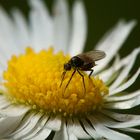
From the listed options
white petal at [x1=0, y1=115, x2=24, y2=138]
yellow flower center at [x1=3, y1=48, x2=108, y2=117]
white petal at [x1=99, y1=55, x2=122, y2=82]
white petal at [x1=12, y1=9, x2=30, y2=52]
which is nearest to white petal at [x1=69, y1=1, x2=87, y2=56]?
white petal at [x1=12, y1=9, x2=30, y2=52]

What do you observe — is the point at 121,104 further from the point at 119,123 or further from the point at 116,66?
the point at 116,66

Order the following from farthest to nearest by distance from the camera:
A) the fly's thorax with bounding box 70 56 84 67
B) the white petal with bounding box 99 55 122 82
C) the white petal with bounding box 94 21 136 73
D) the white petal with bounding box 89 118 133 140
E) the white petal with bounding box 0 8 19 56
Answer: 1. the white petal with bounding box 0 8 19 56
2. the white petal with bounding box 94 21 136 73
3. the white petal with bounding box 99 55 122 82
4. the fly's thorax with bounding box 70 56 84 67
5. the white petal with bounding box 89 118 133 140

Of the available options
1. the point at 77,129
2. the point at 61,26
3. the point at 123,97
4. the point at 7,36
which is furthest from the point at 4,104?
the point at 61,26

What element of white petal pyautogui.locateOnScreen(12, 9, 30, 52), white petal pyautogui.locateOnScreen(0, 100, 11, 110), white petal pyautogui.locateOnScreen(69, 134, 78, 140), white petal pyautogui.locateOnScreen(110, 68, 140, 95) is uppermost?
white petal pyautogui.locateOnScreen(12, 9, 30, 52)

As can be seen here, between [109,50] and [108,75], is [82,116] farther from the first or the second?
[109,50]

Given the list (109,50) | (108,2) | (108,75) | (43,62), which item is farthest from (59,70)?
(108,2)

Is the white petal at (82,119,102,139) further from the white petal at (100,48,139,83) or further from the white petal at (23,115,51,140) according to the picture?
the white petal at (100,48,139,83)

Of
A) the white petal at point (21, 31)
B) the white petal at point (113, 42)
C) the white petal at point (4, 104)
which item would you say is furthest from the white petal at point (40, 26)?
the white petal at point (4, 104)
